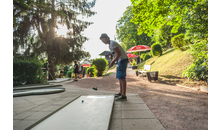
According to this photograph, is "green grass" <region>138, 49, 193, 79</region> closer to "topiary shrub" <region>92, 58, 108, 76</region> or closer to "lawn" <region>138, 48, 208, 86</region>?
"lawn" <region>138, 48, 208, 86</region>

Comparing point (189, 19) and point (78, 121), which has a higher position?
point (189, 19)

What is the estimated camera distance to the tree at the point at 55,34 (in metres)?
10.1

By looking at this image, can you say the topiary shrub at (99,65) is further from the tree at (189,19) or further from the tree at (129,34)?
the tree at (129,34)

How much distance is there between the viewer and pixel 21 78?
6.03 metres

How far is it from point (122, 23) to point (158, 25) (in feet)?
71.9

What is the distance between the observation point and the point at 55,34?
12219 millimetres

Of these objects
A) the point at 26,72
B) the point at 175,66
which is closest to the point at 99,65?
the point at 26,72

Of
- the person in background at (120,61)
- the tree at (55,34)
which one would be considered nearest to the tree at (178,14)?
the person in background at (120,61)

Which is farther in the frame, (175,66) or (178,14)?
(175,66)

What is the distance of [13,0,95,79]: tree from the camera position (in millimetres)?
10094

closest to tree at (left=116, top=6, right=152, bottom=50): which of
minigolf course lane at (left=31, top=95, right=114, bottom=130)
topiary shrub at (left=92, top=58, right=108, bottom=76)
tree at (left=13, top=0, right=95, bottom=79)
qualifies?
tree at (left=13, top=0, right=95, bottom=79)

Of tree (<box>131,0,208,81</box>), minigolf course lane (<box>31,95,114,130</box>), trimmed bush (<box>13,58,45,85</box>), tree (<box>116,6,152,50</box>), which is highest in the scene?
tree (<box>116,6,152,50</box>)

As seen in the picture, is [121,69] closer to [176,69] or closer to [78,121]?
[78,121]
